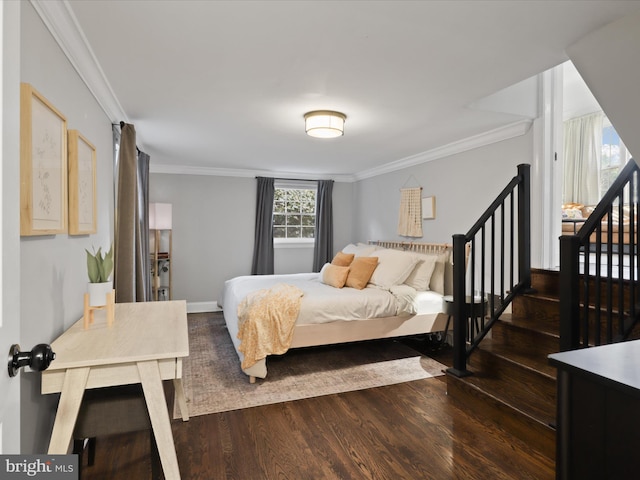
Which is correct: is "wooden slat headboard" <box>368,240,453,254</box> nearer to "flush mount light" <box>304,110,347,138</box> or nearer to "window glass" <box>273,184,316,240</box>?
"window glass" <box>273,184,316,240</box>

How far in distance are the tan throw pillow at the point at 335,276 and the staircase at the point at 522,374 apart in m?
1.65

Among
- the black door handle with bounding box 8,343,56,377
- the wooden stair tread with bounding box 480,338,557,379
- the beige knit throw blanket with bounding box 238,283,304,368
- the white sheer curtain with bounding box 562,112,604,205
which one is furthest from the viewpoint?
the white sheer curtain with bounding box 562,112,604,205

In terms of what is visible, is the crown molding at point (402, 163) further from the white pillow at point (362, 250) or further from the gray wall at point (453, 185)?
the white pillow at point (362, 250)

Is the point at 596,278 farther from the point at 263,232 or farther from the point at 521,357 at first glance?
the point at 263,232

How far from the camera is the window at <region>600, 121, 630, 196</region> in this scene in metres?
5.71

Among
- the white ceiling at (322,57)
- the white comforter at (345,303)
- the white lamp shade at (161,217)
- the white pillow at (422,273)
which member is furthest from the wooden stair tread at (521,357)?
the white lamp shade at (161,217)

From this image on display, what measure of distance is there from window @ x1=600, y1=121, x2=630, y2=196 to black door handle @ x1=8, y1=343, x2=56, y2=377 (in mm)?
7107

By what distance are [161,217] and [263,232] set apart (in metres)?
1.60

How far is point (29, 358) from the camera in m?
0.86

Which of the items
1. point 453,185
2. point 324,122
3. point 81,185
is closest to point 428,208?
point 453,185

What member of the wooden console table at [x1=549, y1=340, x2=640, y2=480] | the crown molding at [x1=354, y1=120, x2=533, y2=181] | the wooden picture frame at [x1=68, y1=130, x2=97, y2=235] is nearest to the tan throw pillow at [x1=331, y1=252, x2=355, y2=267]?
the crown molding at [x1=354, y1=120, x2=533, y2=181]

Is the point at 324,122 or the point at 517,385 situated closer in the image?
the point at 517,385

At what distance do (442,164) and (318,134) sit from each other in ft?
6.44

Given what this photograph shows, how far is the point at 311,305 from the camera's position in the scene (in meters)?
3.53
